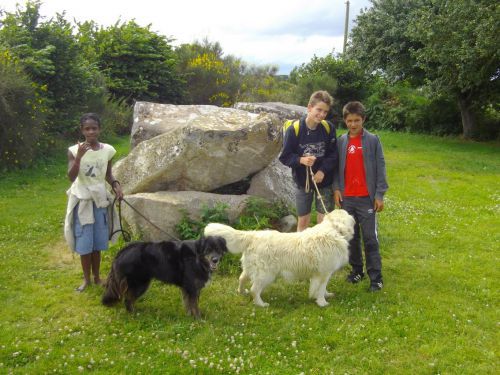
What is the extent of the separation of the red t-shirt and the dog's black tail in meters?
3.37

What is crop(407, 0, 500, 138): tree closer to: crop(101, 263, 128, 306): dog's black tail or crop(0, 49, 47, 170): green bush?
crop(0, 49, 47, 170): green bush

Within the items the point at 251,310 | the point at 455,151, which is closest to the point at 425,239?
the point at 251,310

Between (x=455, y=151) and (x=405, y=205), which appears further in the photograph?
(x=455, y=151)

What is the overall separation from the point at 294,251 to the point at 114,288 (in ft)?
7.79

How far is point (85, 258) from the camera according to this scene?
639 centimetres

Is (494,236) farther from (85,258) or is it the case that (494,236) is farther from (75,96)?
(75,96)

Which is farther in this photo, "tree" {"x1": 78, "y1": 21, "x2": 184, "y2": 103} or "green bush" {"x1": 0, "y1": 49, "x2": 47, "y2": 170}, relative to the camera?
"tree" {"x1": 78, "y1": 21, "x2": 184, "y2": 103}

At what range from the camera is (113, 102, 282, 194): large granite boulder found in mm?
7961

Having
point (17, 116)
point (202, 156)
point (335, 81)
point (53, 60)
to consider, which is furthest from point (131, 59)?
point (202, 156)

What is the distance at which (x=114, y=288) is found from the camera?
573 centimetres

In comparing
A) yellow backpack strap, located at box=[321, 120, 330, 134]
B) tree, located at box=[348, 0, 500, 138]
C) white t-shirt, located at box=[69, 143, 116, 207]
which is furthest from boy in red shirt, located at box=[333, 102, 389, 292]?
tree, located at box=[348, 0, 500, 138]

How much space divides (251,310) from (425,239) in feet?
15.4

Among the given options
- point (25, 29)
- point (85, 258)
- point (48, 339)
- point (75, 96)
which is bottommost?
point (48, 339)

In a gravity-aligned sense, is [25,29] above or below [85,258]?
above
